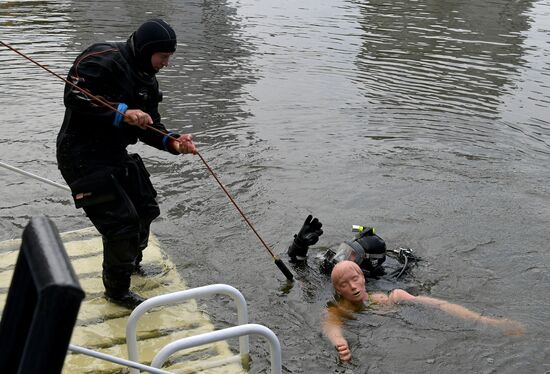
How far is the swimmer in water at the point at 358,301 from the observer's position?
205 inches

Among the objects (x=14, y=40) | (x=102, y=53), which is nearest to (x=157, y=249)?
(x=102, y=53)

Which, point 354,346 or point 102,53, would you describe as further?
point 354,346

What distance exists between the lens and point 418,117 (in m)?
10.7

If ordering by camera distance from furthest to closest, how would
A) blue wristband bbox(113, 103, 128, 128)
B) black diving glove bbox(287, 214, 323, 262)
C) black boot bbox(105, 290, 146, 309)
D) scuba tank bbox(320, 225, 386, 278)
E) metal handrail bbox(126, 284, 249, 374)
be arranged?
black diving glove bbox(287, 214, 323, 262) → scuba tank bbox(320, 225, 386, 278) → black boot bbox(105, 290, 146, 309) → blue wristband bbox(113, 103, 128, 128) → metal handrail bbox(126, 284, 249, 374)

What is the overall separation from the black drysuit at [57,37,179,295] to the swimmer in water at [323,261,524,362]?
1702 mm

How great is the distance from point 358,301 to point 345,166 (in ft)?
11.4

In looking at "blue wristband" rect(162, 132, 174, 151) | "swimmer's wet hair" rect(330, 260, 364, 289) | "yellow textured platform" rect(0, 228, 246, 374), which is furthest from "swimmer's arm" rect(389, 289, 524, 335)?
"blue wristband" rect(162, 132, 174, 151)

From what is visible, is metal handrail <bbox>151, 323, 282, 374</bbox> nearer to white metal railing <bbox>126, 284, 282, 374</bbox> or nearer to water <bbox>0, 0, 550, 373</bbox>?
white metal railing <bbox>126, 284, 282, 374</bbox>

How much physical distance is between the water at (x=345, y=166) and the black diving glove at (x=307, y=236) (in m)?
0.20

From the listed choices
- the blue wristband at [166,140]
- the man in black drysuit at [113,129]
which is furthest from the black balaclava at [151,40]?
the blue wristband at [166,140]

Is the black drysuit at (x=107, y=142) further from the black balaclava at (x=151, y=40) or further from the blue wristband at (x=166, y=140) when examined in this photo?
the blue wristband at (x=166, y=140)

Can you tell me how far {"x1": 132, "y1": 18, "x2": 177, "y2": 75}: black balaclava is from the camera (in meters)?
4.27

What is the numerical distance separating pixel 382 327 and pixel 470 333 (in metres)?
0.71

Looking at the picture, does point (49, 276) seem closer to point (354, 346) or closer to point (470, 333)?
point (354, 346)
